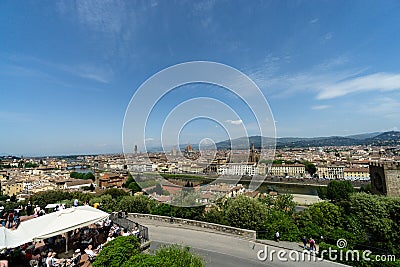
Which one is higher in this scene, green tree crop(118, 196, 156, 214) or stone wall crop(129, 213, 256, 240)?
stone wall crop(129, 213, 256, 240)

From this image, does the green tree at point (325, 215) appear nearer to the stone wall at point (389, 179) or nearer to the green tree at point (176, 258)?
the stone wall at point (389, 179)

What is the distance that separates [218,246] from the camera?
322 inches

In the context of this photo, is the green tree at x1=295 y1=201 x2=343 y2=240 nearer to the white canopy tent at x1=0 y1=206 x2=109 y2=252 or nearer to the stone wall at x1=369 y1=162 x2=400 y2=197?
the stone wall at x1=369 y1=162 x2=400 y2=197

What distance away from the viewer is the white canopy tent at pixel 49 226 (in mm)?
5188

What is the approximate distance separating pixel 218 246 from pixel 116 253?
4565 mm

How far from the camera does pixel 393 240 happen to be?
13398 mm

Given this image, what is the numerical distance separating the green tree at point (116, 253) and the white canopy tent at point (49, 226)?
5.17 ft

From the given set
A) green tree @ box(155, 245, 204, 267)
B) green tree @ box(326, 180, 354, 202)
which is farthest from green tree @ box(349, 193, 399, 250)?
green tree @ box(326, 180, 354, 202)

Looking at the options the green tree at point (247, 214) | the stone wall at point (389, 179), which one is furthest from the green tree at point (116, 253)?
the stone wall at point (389, 179)

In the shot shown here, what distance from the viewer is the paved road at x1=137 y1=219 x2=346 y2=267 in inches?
274

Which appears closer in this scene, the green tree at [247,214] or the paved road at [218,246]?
the paved road at [218,246]

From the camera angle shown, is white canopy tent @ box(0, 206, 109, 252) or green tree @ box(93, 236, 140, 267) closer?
green tree @ box(93, 236, 140, 267)

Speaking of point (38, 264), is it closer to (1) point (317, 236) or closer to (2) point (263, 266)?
(2) point (263, 266)

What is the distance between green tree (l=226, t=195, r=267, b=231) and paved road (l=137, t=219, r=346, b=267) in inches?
77.9
